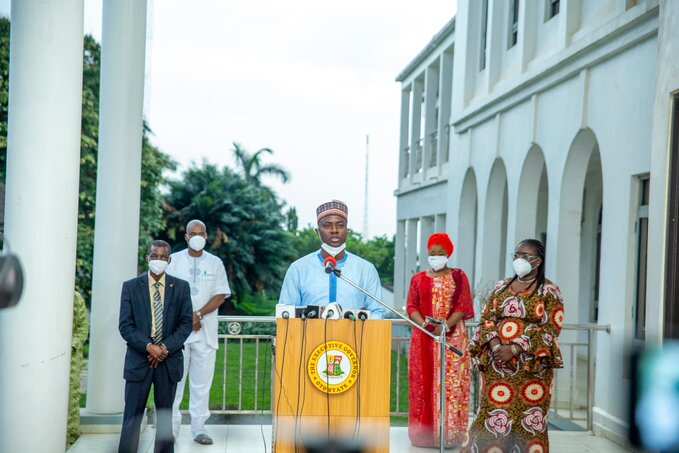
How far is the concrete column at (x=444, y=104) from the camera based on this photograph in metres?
23.6

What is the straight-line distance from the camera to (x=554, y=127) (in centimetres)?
1238

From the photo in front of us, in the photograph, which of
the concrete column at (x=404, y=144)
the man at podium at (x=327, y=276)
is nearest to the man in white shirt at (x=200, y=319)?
the man at podium at (x=327, y=276)

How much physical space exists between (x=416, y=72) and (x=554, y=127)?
1606 centimetres

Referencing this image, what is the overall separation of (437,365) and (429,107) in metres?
18.5

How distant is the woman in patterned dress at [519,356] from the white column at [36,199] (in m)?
3.30

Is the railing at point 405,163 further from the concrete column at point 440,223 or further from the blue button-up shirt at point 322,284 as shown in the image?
the blue button-up shirt at point 322,284

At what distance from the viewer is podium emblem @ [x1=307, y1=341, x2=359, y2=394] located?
5461 millimetres

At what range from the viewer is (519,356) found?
6.93 meters

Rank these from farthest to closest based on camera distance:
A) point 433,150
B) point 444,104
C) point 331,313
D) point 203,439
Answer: point 433,150, point 444,104, point 203,439, point 331,313

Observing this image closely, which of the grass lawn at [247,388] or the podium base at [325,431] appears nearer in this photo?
the podium base at [325,431]

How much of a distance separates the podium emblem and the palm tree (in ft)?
144

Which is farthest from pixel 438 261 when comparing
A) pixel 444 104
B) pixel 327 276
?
pixel 444 104

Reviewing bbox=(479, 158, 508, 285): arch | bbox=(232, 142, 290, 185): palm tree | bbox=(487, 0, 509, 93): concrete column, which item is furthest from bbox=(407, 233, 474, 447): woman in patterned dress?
bbox=(232, 142, 290, 185): palm tree

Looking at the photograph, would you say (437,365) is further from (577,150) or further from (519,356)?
(577,150)
